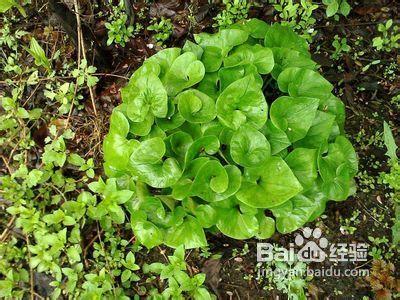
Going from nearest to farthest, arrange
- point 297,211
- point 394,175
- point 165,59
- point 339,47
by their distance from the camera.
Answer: point 297,211, point 165,59, point 394,175, point 339,47

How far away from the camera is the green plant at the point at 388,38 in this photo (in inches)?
91.9

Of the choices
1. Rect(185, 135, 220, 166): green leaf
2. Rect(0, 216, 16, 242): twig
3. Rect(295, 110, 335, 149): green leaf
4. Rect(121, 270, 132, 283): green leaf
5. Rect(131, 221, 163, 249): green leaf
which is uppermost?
Rect(185, 135, 220, 166): green leaf

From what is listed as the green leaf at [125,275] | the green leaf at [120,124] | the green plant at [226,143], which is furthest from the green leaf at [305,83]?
the green leaf at [125,275]

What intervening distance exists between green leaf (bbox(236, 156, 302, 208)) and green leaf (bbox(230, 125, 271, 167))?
0.04 metres

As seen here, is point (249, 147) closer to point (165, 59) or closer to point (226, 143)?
point (226, 143)

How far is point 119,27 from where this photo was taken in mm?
2424

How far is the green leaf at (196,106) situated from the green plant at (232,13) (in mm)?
951

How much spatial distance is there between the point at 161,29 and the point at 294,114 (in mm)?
1229

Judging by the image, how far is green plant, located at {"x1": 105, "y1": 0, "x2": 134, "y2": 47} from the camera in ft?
7.89

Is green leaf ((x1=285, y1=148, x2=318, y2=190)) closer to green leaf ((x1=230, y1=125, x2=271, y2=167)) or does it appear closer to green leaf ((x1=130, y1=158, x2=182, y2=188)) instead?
green leaf ((x1=230, y1=125, x2=271, y2=167))

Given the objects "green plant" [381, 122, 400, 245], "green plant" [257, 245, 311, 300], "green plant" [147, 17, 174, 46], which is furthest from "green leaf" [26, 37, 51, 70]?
"green plant" [381, 122, 400, 245]

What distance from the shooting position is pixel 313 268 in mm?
2084

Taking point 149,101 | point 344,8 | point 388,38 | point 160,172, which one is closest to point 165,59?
point 149,101

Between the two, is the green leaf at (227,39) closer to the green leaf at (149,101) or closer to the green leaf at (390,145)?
the green leaf at (149,101)
